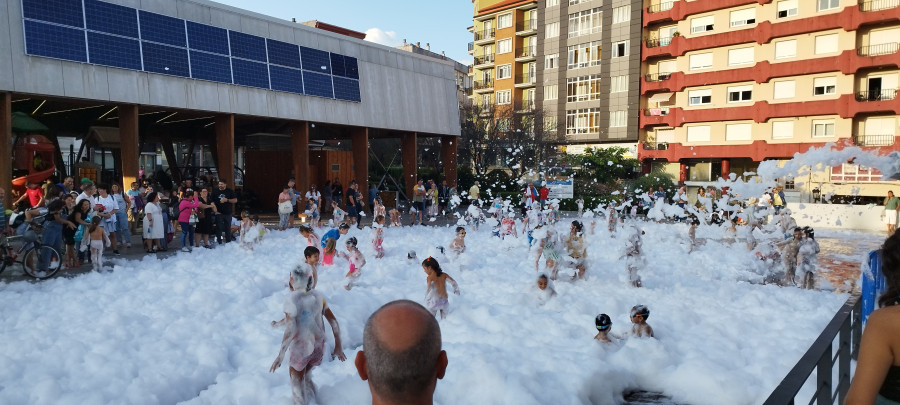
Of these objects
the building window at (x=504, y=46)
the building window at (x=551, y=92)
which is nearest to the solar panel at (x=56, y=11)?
the building window at (x=551, y=92)

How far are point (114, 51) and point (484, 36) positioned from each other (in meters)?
51.0

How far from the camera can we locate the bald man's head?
198 centimetres

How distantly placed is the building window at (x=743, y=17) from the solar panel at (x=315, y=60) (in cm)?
3092

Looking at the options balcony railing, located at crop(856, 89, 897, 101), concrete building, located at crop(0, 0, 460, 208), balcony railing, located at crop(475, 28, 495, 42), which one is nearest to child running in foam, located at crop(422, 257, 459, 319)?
concrete building, located at crop(0, 0, 460, 208)

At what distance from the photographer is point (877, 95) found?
37.7 meters

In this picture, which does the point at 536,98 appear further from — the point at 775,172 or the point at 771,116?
the point at 775,172

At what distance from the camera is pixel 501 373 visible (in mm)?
6949

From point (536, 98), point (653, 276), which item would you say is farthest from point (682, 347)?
point (536, 98)

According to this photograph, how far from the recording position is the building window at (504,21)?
61.2 meters

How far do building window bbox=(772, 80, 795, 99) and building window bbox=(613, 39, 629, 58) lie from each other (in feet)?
38.7

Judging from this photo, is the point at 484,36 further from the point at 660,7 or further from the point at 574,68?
the point at 660,7

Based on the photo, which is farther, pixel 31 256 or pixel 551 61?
pixel 551 61

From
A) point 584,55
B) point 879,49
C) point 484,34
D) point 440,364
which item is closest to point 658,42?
point 584,55

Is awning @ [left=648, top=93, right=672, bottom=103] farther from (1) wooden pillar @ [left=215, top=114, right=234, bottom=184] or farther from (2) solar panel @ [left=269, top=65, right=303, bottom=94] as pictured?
(1) wooden pillar @ [left=215, top=114, right=234, bottom=184]
